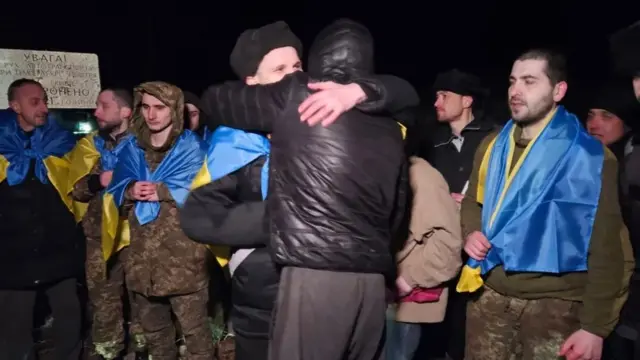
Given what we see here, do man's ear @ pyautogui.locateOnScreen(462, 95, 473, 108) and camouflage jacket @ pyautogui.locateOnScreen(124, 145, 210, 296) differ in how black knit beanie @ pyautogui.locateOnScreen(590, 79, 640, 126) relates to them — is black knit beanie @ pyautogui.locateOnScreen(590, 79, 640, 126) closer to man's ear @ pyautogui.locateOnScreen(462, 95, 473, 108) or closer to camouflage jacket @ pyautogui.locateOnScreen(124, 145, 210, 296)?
man's ear @ pyautogui.locateOnScreen(462, 95, 473, 108)

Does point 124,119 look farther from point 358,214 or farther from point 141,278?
point 358,214

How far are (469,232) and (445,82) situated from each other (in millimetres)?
1513

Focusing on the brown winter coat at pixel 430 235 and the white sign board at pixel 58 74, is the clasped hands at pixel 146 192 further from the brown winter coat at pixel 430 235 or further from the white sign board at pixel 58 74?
the white sign board at pixel 58 74

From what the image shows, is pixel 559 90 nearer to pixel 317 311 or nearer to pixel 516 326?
pixel 516 326

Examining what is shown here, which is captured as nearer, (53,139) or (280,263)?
(280,263)

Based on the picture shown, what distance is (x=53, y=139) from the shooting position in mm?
3641

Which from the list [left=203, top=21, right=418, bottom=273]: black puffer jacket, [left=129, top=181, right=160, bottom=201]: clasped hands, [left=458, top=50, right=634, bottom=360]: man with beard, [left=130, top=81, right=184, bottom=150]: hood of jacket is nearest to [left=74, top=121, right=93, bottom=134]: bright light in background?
[left=130, top=81, right=184, bottom=150]: hood of jacket

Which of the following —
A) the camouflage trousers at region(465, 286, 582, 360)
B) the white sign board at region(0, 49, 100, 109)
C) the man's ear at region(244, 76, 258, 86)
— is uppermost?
the white sign board at region(0, 49, 100, 109)

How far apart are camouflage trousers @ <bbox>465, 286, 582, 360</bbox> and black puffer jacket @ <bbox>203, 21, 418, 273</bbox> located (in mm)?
824

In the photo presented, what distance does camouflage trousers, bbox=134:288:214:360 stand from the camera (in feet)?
11.0

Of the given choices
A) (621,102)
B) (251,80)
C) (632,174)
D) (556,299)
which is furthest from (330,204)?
(621,102)

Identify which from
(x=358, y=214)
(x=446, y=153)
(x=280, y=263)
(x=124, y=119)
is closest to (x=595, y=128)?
(x=446, y=153)

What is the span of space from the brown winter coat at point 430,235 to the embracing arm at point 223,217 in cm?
93

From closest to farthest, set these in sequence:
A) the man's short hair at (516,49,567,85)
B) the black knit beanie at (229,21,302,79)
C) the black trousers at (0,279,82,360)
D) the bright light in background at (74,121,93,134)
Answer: the black knit beanie at (229,21,302,79)
the man's short hair at (516,49,567,85)
the black trousers at (0,279,82,360)
the bright light in background at (74,121,93,134)
